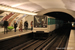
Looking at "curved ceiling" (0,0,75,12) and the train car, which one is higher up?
"curved ceiling" (0,0,75,12)

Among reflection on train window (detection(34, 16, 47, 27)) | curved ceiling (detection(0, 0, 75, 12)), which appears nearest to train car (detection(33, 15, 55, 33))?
reflection on train window (detection(34, 16, 47, 27))

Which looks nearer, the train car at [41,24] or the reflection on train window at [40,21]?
the train car at [41,24]

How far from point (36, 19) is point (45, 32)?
1.85 metres

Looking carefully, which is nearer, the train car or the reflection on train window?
the train car

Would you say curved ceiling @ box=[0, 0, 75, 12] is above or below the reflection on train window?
above

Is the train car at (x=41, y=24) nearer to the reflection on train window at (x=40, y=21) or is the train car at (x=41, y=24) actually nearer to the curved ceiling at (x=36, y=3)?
the reflection on train window at (x=40, y=21)

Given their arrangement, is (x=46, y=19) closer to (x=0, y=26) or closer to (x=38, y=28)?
(x=38, y=28)

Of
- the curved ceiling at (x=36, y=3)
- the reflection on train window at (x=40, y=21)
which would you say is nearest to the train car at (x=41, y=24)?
the reflection on train window at (x=40, y=21)

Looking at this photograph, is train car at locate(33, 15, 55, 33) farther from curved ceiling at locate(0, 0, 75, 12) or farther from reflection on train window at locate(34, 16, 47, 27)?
curved ceiling at locate(0, 0, 75, 12)

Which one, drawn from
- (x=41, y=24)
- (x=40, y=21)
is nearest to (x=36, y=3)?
(x=40, y=21)

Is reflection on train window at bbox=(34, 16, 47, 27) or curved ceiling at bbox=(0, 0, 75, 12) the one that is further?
reflection on train window at bbox=(34, 16, 47, 27)

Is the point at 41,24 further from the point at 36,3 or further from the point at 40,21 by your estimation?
the point at 36,3

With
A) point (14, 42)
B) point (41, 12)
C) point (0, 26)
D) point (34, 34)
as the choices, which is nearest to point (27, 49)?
point (14, 42)

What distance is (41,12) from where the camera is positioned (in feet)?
79.1
